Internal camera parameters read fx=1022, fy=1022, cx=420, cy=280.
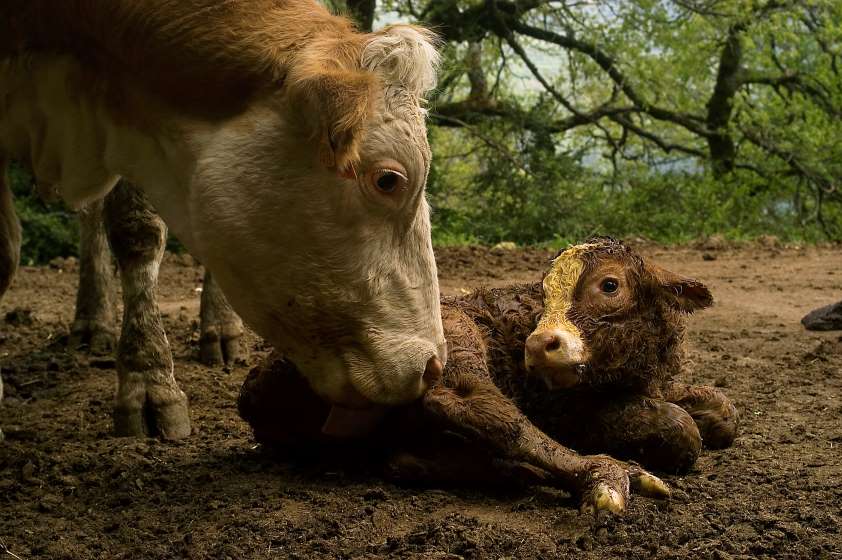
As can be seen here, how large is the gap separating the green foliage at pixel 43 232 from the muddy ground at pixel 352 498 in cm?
707

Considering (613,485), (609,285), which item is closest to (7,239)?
(609,285)

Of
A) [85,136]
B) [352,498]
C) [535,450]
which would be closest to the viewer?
[535,450]

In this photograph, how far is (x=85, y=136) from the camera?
3.21m

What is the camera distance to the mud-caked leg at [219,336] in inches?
218

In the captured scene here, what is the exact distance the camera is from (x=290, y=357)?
299 cm

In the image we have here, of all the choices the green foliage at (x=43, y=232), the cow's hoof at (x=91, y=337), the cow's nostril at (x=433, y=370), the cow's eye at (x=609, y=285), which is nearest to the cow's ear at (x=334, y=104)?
the cow's nostril at (x=433, y=370)

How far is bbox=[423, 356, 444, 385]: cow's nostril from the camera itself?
9.33 ft

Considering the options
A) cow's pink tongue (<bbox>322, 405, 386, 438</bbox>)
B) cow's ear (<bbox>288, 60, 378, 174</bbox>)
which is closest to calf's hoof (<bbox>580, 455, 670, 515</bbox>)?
cow's pink tongue (<bbox>322, 405, 386, 438</bbox>)

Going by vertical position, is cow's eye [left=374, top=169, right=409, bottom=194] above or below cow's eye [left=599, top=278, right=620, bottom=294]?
above

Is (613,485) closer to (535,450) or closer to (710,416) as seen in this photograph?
(535,450)

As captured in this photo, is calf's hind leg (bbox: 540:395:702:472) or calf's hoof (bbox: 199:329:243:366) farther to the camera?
calf's hoof (bbox: 199:329:243:366)

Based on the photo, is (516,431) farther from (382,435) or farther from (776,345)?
(776,345)

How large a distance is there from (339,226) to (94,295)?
3.80 meters

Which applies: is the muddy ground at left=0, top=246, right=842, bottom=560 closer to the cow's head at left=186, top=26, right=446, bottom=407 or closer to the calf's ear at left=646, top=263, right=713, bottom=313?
the cow's head at left=186, top=26, right=446, bottom=407
